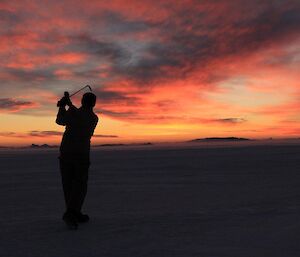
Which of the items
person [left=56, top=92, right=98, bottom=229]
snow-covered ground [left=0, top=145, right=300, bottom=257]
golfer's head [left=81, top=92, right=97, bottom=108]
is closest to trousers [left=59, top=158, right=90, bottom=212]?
person [left=56, top=92, right=98, bottom=229]

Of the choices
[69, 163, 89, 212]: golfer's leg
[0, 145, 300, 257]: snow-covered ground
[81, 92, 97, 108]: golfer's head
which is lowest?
[0, 145, 300, 257]: snow-covered ground

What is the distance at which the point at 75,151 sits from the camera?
6359 millimetres

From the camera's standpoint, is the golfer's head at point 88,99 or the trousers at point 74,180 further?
the golfer's head at point 88,99

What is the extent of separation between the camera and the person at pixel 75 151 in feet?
20.5

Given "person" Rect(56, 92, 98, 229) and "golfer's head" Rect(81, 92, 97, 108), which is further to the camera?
"golfer's head" Rect(81, 92, 97, 108)

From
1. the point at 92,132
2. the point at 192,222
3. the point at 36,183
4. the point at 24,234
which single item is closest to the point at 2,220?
the point at 24,234

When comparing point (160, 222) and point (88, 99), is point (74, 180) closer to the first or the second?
point (88, 99)

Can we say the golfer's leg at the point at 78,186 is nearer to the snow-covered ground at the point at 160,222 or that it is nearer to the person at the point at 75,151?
the person at the point at 75,151

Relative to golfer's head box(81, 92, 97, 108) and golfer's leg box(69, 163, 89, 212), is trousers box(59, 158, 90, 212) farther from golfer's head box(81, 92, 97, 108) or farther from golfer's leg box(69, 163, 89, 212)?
golfer's head box(81, 92, 97, 108)

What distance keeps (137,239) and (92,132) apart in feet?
6.50

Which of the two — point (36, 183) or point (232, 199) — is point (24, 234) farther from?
point (36, 183)

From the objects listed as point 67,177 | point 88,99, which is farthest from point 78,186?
point 88,99

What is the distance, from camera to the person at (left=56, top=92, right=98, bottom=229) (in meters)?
6.25

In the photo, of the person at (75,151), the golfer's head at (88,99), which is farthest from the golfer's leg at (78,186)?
the golfer's head at (88,99)
